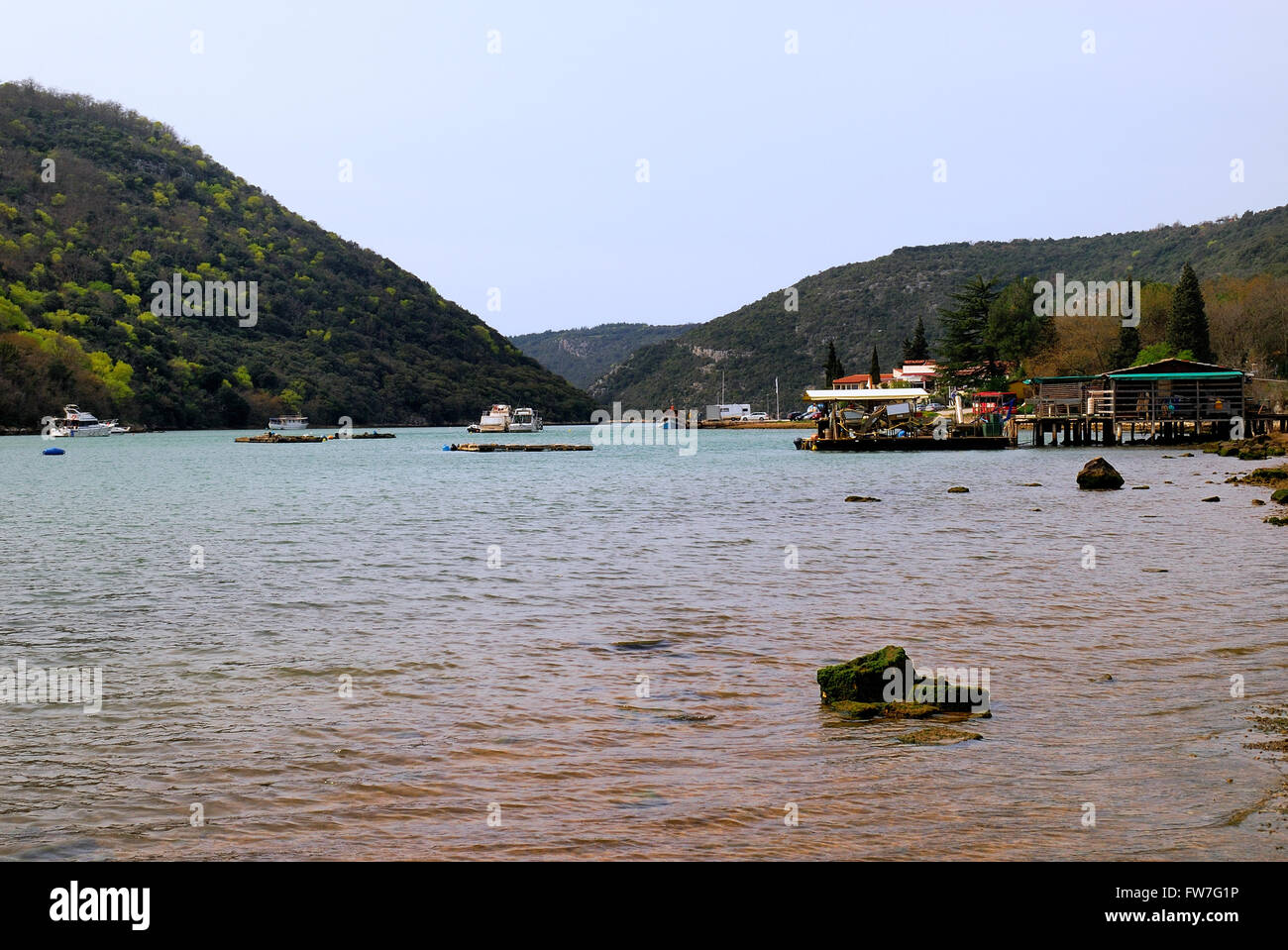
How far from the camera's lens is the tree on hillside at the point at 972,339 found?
432 ft

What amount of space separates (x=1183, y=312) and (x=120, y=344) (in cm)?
13873

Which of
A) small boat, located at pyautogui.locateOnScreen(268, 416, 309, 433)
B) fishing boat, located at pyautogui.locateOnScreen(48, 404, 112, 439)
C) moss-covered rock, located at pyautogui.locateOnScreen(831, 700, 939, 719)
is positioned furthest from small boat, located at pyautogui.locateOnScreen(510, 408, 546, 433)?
moss-covered rock, located at pyautogui.locateOnScreen(831, 700, 939, 719)

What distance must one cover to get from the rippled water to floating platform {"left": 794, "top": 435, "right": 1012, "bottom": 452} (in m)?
58.2

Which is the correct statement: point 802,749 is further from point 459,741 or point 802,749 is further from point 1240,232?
point 1240,232

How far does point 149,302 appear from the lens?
551 ft

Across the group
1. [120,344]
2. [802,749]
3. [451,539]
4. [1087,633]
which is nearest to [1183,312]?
[451,539]

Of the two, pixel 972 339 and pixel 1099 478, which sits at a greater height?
pixel 972 339

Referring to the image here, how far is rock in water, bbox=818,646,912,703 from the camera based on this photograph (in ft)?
37.2

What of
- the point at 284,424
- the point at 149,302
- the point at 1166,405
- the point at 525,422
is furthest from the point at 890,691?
the point at 149,302

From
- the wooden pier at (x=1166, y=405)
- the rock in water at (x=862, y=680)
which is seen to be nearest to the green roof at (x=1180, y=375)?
the wooden pier at (x=1166, y=405)

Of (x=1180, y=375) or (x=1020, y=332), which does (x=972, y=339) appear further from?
(x=1180, y=375)

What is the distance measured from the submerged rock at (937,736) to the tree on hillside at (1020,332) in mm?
128887

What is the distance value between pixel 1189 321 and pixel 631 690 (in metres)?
110

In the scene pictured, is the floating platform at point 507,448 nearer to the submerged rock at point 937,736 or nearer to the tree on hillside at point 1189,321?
the tree on hillside at point 1189,321
